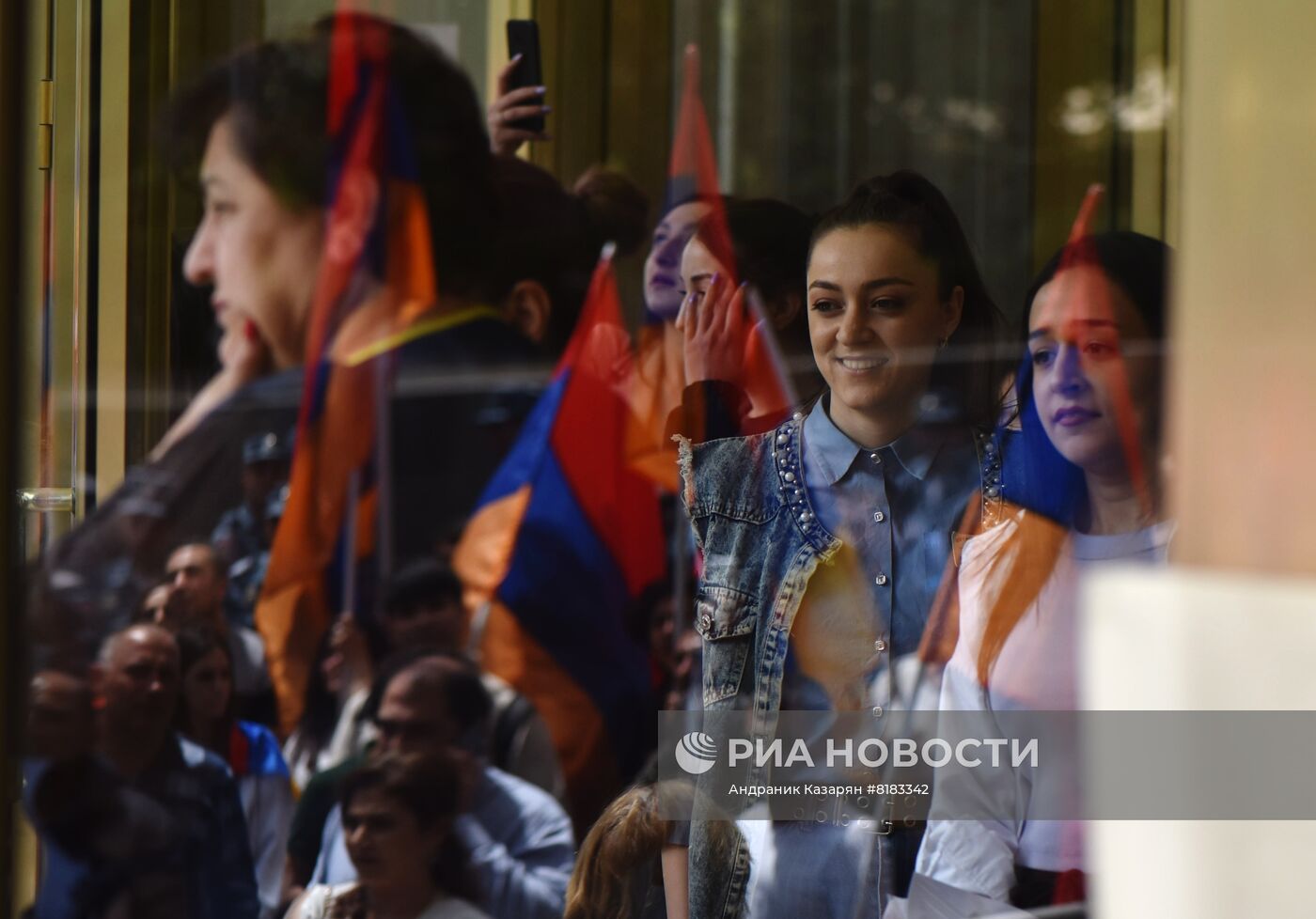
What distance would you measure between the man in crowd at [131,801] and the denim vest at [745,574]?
0.48m

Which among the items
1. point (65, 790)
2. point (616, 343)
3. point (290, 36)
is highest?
point (290, 36)

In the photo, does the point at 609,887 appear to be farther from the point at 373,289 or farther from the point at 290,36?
the point at 290,36

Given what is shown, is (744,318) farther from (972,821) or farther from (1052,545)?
(972,821)

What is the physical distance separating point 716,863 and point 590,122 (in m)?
0.71

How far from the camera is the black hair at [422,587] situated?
52.1 inches

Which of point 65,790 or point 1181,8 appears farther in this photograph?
point 65,790

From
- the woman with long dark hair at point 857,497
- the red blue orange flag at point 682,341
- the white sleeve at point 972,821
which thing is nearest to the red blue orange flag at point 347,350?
the red blue orange flag at point 682,341

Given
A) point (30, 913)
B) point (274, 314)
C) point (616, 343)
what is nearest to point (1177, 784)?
point (616, 343)

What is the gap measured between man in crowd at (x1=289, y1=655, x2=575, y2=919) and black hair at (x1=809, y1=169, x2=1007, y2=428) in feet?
1.74

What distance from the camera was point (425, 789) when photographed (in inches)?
52.7

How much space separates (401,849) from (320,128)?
0.71m

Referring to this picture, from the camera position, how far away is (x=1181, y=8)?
1150 mm

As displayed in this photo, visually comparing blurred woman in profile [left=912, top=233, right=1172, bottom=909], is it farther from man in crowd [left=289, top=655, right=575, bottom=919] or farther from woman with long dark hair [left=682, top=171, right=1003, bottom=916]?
man in crowd [left=289, top=655, right=575, bottom=919]

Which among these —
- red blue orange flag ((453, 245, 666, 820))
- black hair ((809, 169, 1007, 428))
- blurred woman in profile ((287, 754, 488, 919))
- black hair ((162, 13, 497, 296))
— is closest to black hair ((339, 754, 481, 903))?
blurred woman in profile ((287, 754, 488, 919))
